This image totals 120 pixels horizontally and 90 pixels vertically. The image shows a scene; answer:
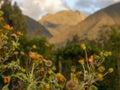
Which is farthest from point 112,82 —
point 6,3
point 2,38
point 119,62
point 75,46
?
point 6,3

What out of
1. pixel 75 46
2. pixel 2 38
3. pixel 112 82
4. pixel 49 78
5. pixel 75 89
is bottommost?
pixel 75 89

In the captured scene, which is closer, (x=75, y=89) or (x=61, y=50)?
(x=75, y=89)

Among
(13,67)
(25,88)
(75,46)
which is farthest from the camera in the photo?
(75,46)

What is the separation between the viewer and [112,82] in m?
26.4

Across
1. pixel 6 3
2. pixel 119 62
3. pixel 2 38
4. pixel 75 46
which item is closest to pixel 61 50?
pixel 75 46

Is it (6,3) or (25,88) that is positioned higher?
(6,3)

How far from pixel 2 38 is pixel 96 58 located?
120 centimetres

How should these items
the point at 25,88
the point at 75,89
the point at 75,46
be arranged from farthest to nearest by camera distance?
the point at 75,46 → the point at 25,88 → the point at 75,89

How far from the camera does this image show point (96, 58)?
477cm

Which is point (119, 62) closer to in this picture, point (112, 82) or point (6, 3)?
point (112, 82)

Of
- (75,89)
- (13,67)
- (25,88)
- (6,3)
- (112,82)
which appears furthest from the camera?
(6,3)

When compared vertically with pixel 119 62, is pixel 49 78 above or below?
below

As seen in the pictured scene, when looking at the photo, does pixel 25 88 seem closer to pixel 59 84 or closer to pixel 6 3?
pixel 59 84

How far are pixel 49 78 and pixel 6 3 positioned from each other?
71.5 metres
